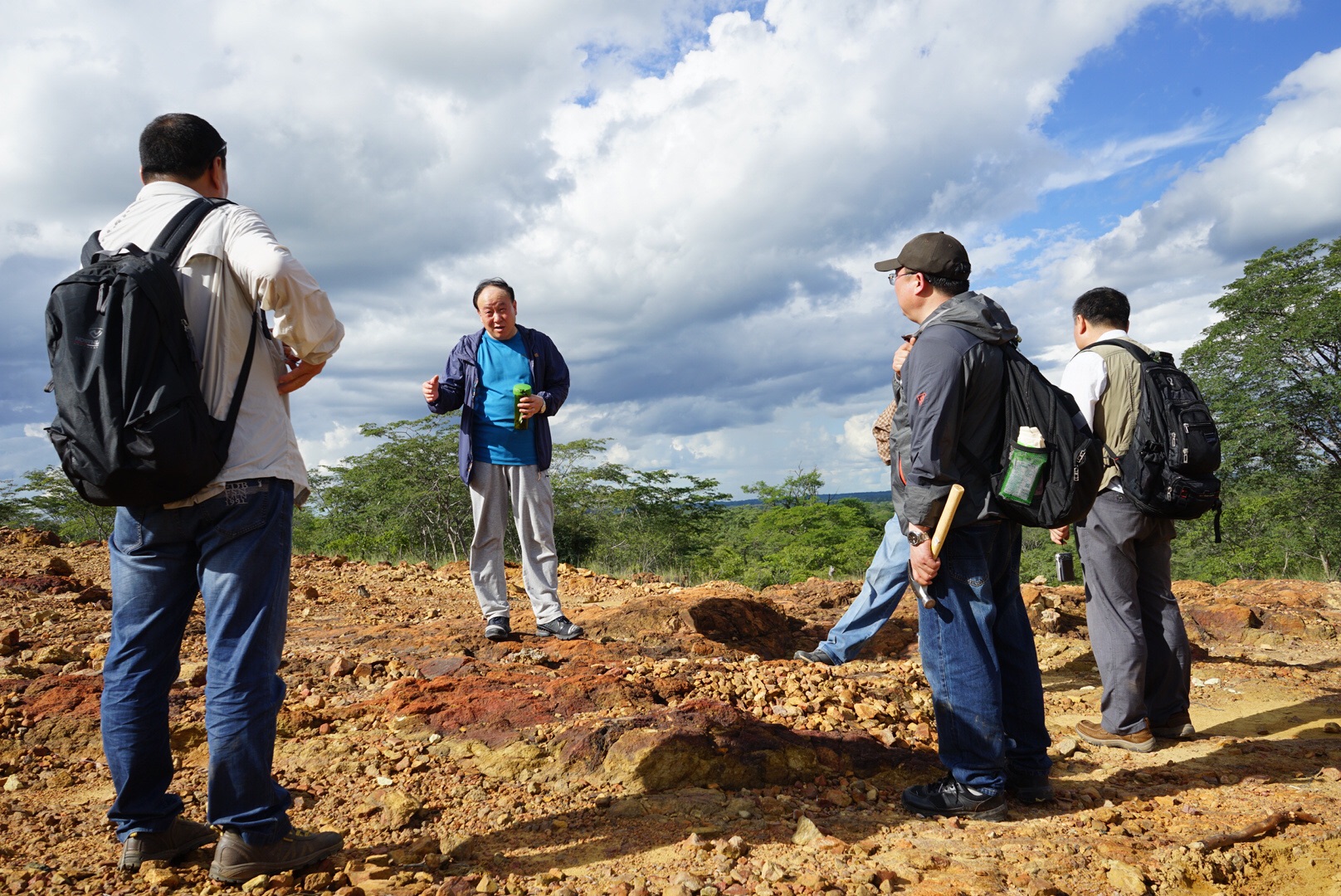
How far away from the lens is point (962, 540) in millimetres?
2703

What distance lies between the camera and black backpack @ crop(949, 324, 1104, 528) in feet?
8.68

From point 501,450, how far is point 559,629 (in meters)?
1.06

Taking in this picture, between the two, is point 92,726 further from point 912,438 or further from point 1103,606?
point 1103,606

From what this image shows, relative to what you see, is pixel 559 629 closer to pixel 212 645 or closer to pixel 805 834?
pixel 805 834

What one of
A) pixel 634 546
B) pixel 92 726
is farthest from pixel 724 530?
pixel 92 726

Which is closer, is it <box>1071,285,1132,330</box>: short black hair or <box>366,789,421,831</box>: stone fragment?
<box>366,789,421,831</box>: stone fragment

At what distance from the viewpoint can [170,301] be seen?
2.05m

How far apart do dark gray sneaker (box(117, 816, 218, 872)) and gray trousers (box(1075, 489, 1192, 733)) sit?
11.3 feet

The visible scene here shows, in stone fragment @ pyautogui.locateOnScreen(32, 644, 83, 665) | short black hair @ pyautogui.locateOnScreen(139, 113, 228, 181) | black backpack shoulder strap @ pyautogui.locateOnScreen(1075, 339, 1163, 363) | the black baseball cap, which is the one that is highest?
short black hair @ pyautogui.locateOnScreen(139, 113, 228, 181)

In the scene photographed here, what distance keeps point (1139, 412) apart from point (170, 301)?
3.63m

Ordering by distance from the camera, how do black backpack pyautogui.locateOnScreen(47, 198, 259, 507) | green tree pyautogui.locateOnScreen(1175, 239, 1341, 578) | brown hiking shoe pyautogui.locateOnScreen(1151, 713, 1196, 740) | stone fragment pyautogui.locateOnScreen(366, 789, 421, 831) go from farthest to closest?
1. green tree pyautogui.locateOnScreen(1175, 239, 1341, 578)
2. brown hiking shoe pyautogui.locateOnScreen(1151, 713, 1196, 740)
3. stone fragment pyautogui.locateOnScreen(366, 789, 421, 831)
4. black backpack pyautogui.locateOnScreen(47, 198, 259, 507)

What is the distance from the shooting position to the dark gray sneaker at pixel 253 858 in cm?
210

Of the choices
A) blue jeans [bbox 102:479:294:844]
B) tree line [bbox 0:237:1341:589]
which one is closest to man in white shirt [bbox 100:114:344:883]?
blue jeans [bbox 102:479:294:844]

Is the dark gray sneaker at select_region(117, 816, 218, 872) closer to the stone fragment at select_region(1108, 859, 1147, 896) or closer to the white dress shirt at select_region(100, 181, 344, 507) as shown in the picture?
the white dress shirt at select_region(100, 181, 344, 507)
